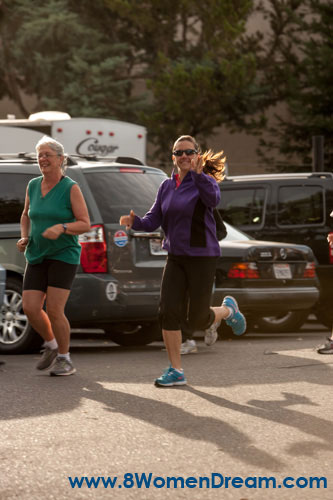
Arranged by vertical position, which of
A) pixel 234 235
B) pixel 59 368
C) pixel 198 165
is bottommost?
pixel 59 368

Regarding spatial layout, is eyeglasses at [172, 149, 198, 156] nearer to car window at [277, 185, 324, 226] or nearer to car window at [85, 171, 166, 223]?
car window at [85, 171, 166, 223]

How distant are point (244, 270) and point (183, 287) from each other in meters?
3.86

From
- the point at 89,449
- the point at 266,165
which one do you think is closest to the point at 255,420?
the point at 89,449

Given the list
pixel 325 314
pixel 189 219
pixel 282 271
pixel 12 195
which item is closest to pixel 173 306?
pixel 189 219

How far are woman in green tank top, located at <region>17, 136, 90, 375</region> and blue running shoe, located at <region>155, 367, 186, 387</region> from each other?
91 cm

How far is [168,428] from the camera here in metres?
6.21

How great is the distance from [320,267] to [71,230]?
6.14 metres

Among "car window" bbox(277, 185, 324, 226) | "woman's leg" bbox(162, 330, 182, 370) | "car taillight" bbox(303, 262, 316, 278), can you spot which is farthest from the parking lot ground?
"car window" bbox(277, 185, 324, 226)

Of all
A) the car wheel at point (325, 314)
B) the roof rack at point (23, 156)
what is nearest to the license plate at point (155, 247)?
the roof rack at point (23, 156)

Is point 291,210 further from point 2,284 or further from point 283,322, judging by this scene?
point 2,284

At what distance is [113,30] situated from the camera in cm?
3397

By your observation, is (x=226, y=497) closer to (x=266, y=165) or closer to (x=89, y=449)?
(x=89, y=449)

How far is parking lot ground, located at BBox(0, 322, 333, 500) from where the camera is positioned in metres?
4.96

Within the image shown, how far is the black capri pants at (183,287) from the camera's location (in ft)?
25.7
